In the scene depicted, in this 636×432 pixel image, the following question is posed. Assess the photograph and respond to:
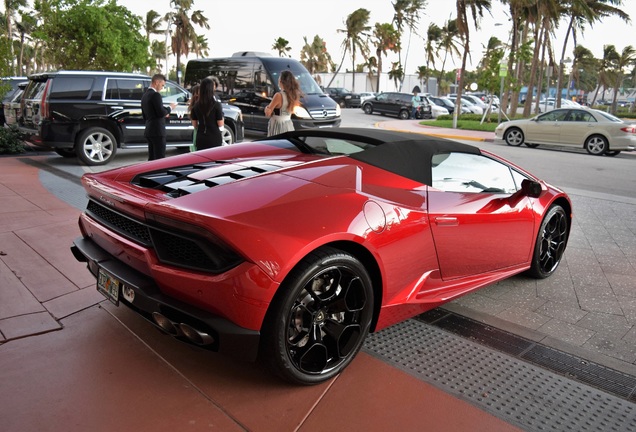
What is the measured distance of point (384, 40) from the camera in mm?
61156

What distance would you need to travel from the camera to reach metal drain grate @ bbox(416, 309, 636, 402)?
2.81 m

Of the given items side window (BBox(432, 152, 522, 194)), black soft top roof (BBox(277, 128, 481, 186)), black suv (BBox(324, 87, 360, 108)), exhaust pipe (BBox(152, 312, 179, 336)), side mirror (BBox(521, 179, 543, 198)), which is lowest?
exhaust pipe (BBox(152, 312, 179, 336))

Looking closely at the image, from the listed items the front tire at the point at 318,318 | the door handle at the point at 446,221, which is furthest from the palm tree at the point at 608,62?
the front tire at the point at 318,318

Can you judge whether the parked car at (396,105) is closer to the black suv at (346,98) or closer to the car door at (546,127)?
the black suv at (346,98)

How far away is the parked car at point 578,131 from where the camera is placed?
14.4 metres

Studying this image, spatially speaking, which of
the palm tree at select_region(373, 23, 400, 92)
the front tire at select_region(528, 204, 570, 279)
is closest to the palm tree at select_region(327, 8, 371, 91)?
the palm tree at select_region(373, 23, 400, 92)

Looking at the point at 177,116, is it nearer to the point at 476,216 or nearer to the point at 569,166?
the point at 476,216

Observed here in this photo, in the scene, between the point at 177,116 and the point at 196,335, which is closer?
the point at 196,335

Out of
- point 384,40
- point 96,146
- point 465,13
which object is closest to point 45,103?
point 96,146

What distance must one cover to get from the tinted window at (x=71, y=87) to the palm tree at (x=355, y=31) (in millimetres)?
53413

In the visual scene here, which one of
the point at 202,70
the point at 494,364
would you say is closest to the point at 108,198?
the point at 494,364

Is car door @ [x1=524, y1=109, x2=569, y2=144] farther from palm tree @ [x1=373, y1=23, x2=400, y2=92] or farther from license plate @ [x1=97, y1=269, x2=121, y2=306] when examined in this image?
palm tree @ [x1=373, y1=23, x2=400, y2=92]

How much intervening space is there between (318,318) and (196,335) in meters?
0.63

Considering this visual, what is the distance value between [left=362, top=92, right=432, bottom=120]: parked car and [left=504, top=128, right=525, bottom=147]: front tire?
13875 millimetres
